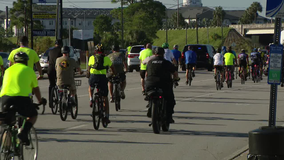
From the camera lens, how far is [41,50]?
216 feet

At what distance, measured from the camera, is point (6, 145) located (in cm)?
672

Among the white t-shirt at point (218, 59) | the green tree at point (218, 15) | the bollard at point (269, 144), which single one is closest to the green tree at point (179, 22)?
the green tree at point (218, 15)

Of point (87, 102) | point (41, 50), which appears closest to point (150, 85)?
point (87, 102)

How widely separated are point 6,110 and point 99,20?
11302 cm

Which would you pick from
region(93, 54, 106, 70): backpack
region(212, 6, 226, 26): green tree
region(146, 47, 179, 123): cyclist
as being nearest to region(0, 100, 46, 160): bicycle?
region(146, 47, 179, 123): cyclist

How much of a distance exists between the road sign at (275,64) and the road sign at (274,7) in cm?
48

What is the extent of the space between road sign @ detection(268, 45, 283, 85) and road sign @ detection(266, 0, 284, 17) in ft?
1.57

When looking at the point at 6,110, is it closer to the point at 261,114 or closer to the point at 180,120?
the point at 180,120

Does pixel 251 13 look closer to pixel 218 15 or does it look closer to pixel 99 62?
pixel 218 15

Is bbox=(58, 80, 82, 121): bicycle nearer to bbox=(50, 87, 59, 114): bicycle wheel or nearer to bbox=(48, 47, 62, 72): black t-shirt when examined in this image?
bbox=(50, 87, 59, 114): bicycle wheel

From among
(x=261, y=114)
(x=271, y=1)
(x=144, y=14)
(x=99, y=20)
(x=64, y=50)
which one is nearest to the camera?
(x=271, y=1)

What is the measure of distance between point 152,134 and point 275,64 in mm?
3659

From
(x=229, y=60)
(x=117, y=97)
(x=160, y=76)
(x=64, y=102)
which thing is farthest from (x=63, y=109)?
(x=229, y=60)

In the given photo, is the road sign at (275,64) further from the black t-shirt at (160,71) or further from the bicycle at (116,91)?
the bicycle at (116,91)
